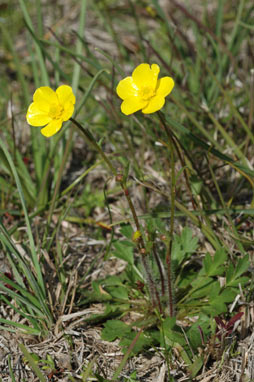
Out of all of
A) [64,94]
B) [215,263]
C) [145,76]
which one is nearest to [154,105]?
[145,76]

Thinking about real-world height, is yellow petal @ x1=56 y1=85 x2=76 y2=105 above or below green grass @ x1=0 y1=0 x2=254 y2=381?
above

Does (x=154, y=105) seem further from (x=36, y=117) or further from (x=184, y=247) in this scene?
(x=184, y=247)

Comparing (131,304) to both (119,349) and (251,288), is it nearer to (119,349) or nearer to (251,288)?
(119,349)

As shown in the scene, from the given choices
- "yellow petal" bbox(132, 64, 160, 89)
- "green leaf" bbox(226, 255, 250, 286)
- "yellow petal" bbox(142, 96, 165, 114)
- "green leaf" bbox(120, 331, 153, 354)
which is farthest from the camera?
"green leaf" bbox(226, 255, 250, 286)

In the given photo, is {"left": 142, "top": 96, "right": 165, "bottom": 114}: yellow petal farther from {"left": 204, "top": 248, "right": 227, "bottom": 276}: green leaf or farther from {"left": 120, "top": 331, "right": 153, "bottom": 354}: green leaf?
{"left": 120, "top": 331, "right": 153, "bottom": 354}: green leaf

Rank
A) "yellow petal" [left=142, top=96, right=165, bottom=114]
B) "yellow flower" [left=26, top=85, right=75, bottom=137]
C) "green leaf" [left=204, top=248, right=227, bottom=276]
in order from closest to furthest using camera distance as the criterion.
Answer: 1. "yellow petal" [left=142, top=96, right=165, bottom=114]
2. "yellow flower" [left=26, top=85, right=75, bottom=137]
3. "green leaf" [left=204, top=248, right=227, bottom=276]

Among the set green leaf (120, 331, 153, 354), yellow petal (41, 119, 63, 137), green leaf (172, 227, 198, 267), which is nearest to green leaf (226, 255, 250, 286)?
green leaf (172, 227, 198, 267)

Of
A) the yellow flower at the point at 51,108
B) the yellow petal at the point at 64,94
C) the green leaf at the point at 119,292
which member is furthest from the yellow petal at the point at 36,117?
the green leaf at the point at 119,292

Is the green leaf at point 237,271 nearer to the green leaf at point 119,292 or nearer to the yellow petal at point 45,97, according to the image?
the green leaf at point 119,292

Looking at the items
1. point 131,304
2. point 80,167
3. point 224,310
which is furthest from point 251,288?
point 80,167
